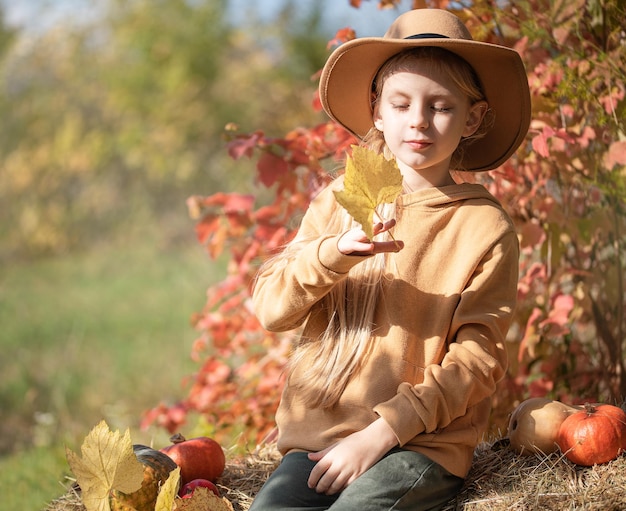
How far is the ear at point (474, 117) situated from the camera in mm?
2394

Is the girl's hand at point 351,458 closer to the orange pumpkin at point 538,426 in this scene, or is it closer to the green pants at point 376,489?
the green pants at point 376,489

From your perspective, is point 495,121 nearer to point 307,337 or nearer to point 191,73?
point 307,337

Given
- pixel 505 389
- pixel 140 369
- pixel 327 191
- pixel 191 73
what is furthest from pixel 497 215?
pixel 191 73

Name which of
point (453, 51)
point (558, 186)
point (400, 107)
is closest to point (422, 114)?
point (400, 107)

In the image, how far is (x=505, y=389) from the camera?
3.37 m

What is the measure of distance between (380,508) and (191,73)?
11161 mm

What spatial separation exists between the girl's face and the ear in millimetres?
93

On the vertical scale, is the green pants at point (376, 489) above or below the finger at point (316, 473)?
below

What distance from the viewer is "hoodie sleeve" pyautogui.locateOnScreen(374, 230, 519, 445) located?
216 centimetres

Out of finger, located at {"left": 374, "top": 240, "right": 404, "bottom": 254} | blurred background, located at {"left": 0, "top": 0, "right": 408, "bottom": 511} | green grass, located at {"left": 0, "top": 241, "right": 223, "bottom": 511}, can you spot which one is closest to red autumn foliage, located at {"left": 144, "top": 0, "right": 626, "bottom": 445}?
finger, located at {"left": 374, "top": 240, "right": 404, "bottom": 254}

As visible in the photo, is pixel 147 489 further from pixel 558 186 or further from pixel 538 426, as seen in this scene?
pixel 558 186

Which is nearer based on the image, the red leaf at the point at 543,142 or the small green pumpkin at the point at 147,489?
the small green pumpkin at the point at 147,489

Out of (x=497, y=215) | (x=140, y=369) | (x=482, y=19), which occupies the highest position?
(x=482, y=19)

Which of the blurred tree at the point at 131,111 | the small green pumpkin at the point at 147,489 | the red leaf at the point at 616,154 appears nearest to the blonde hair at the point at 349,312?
the small green pumpkin at the point at 147,489
